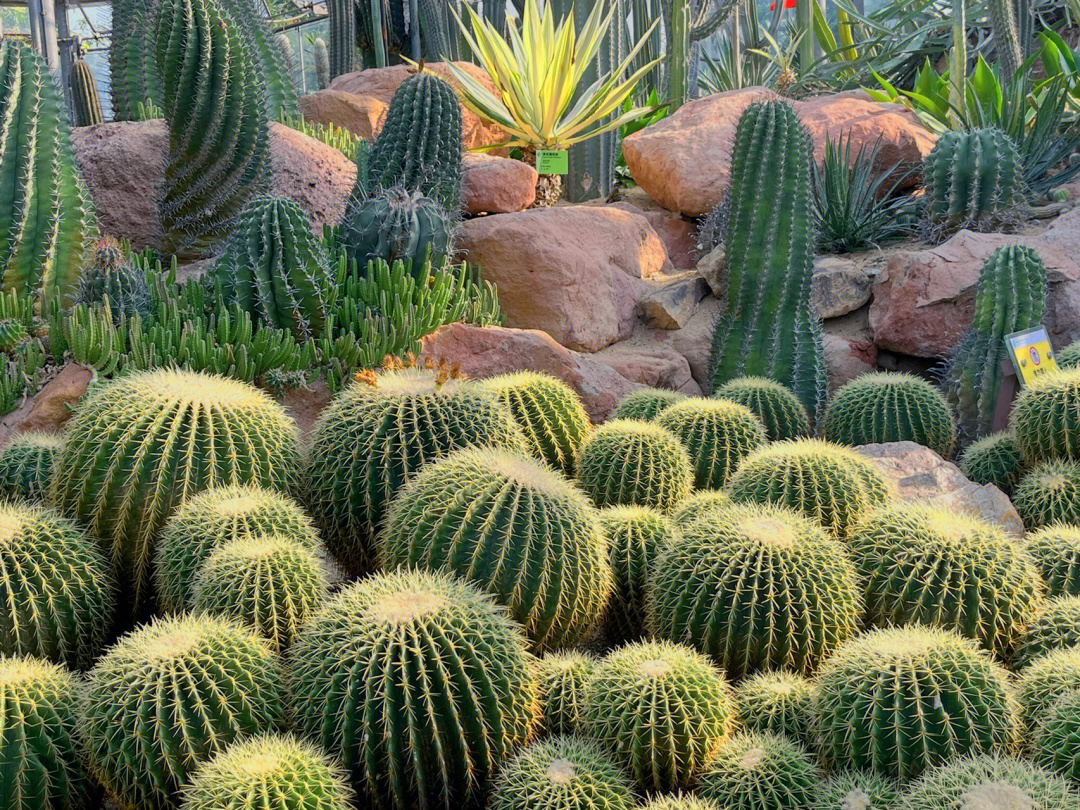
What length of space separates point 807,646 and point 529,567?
0.61 m

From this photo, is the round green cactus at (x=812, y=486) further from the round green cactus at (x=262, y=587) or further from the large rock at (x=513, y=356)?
the large rock at (x=513, y=356)

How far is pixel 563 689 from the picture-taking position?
197 cm

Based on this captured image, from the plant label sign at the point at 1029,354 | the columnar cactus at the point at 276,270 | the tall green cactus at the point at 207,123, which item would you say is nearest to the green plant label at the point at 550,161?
the tall green cactus at the point at 207,123

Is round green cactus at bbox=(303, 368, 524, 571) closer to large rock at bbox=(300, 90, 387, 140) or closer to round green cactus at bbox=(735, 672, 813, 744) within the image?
round green cactus at bbox=(735, 672, 813, 744)

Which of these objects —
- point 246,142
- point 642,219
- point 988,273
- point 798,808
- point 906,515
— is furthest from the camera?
point 642,219

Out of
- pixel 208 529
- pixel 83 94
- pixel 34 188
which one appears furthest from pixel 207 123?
pixel 83 94

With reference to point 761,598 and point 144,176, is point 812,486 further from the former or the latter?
point 144,176

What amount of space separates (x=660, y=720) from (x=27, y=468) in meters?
1.85

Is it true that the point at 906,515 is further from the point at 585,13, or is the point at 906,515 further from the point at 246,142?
the point at 585,13

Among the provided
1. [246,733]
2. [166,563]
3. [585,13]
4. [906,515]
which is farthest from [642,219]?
[246,733]

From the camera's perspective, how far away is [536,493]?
210 cm

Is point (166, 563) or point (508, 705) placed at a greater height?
point (166, 563)

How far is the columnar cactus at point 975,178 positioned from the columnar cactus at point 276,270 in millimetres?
3481

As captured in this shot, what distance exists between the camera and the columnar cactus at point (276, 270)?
3.69 m
